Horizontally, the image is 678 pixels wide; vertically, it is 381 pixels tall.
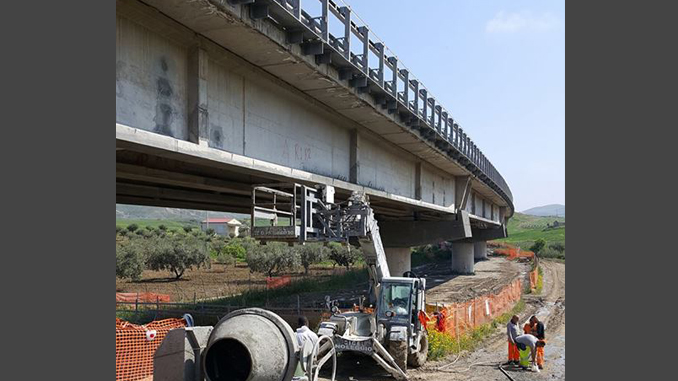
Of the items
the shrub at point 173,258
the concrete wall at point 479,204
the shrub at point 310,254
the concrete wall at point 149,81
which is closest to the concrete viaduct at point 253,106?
the concrete wall at point 149,81

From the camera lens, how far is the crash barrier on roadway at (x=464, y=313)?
19078 millimetres

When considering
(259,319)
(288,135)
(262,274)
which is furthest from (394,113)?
(262,274)

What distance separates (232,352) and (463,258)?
169 feet

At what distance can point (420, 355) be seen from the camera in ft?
51.5

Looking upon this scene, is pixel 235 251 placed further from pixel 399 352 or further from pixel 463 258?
pixel 399 352

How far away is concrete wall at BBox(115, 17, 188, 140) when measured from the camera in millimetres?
8828

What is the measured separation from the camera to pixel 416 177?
25.6 metres

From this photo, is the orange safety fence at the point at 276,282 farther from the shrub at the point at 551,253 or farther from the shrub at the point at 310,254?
the shrub at the point at 551,253

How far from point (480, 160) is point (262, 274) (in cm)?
3322

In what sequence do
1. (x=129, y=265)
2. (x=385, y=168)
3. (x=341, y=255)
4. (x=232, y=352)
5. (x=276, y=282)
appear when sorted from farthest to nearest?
(x=341, y=255)
(x=129, y=265)
(x=276, y=282)
(x=385, y=168)
(x=232, y=352)

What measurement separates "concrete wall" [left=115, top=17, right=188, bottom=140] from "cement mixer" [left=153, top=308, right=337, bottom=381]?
3.35 m

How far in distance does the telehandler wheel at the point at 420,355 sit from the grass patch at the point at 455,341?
1.12 meters

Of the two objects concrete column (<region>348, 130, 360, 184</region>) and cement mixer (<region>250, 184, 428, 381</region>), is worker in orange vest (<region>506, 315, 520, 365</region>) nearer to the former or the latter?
cement mixer (<region>250, 184, 428, 381</region>)

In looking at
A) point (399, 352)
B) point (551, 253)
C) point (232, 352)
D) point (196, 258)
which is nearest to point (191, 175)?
point (399, 352)
